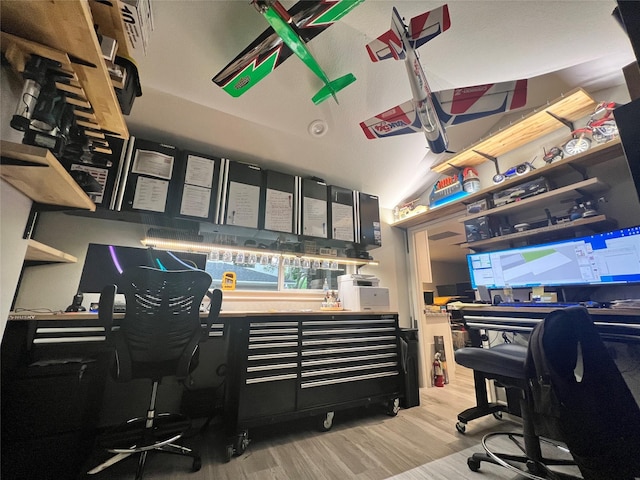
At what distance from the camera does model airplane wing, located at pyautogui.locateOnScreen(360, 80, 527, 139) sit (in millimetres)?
2041

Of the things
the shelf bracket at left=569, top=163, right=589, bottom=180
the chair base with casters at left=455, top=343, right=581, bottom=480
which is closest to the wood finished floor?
the chair base with casters at left=455, top=343, right=581, bottom=480

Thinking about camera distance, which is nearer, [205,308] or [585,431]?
[585,431]

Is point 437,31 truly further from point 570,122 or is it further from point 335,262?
point 335,262

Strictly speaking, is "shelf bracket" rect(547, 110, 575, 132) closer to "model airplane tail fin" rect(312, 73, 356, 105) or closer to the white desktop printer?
"model airplane tail fin" rect(312, 73, 356, 105)

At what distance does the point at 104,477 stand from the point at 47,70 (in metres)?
2.02

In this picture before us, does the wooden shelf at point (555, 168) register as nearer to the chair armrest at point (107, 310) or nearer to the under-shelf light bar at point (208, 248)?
the under-shelf light bar at point (208, 248)

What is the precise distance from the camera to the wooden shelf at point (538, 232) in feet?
5.85

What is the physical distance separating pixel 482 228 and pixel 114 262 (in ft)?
11.2

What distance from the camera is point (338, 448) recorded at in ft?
5.42

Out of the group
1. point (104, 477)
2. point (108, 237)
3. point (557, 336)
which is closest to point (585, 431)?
point (557, 336)

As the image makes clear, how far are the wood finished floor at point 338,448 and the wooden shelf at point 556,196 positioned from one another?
1.86 meters

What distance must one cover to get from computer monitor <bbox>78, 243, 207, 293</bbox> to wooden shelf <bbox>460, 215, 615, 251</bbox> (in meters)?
2.83

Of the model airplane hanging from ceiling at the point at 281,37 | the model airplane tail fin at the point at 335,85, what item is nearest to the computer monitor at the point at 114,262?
the model airplane hanging from ceiling at the point at 281,37

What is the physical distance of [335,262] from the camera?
3.12m
